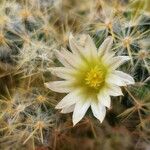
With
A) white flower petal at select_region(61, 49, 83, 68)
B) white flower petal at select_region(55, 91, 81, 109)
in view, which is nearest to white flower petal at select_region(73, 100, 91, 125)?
white flower petal at select_region(55, 91, 81, 109)

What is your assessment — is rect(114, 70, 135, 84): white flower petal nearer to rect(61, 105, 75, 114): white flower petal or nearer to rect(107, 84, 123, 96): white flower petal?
rect(107, 84, 123, 96): white flower petal

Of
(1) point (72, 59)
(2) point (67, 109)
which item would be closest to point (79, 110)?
(2) point (67, 109)

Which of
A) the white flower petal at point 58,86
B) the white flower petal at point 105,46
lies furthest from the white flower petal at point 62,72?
the white flower petal at point 105,46

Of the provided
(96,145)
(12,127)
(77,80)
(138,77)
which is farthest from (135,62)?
(12,127)

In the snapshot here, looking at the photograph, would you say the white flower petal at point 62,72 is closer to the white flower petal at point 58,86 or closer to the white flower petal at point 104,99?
→ the white flower petal at point 58,86

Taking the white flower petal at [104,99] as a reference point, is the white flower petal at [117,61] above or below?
above
